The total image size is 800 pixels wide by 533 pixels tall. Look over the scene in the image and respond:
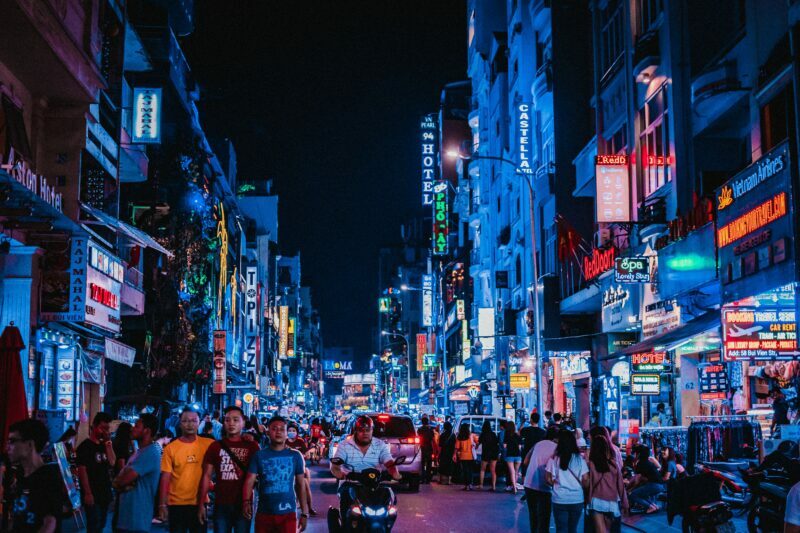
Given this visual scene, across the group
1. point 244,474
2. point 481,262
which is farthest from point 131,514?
point 481,262

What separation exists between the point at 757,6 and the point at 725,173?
15.7 ft

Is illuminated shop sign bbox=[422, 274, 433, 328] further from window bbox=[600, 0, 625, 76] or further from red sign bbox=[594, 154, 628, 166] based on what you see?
red sign bbox=[594, 154, 628, 166]

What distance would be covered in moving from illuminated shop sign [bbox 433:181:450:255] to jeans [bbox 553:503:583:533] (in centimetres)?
6977

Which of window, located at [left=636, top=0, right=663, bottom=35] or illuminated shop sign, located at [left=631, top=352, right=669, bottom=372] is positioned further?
window, located at [left=636, top=0, right=663, bottom=35]

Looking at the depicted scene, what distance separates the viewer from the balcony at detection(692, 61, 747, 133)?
21641 millimetres

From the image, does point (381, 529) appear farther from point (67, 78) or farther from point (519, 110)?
point (519, 110)

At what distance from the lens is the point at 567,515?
39.2ft

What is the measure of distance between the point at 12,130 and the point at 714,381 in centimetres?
1657

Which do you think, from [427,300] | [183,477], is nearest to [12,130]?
[183,477]

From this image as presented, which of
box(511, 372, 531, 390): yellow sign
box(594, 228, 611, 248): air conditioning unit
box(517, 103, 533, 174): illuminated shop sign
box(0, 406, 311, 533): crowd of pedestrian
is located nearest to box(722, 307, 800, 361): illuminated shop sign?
box(0, 406, 311, 533): crowd of pedestrian

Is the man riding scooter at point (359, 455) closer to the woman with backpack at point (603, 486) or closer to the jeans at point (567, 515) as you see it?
the jeans at point (567, 515)

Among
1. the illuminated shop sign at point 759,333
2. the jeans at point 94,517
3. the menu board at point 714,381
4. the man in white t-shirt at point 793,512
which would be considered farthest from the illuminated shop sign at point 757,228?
the jeans at point 94,517

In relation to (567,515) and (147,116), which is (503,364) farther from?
(567,515)

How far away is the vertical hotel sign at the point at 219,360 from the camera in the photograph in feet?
169
